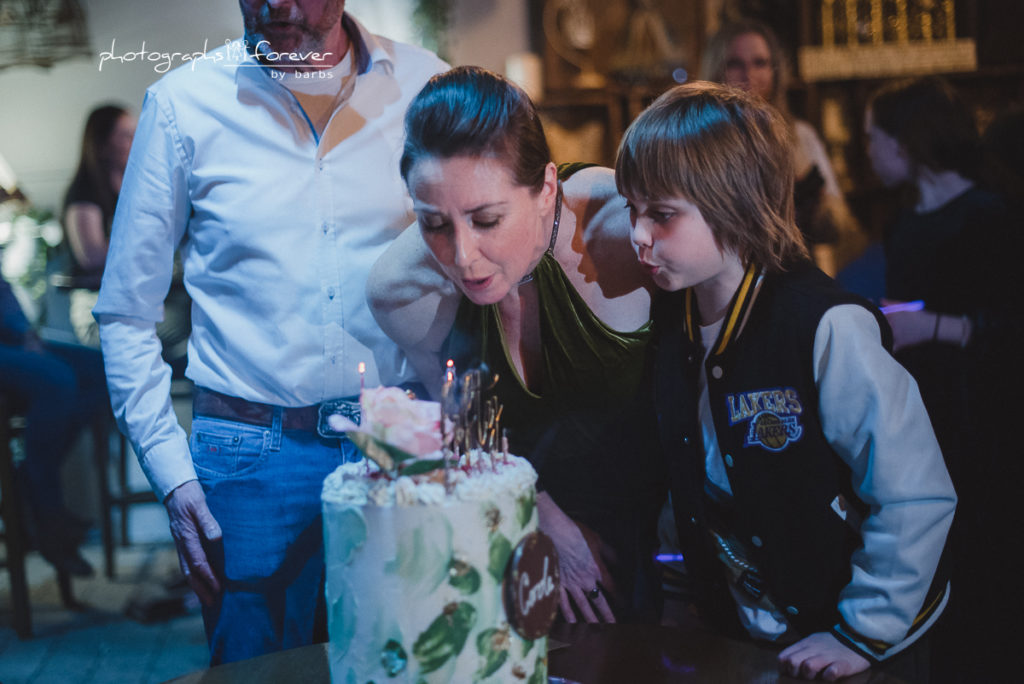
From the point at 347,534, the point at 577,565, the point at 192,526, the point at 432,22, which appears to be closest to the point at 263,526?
the point at 192,526

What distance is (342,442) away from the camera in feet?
4.95

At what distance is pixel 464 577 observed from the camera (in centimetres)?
88

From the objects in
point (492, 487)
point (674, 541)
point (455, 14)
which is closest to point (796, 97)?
point (455, 14)

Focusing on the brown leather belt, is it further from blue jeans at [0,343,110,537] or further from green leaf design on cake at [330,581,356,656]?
blue jeans at [0,343,110,537]

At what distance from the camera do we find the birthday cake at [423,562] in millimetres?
873

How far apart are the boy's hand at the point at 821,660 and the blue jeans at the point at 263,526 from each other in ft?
2.55

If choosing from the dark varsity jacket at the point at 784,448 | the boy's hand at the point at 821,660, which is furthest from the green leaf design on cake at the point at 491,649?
the dark varsity jacket at the point at 784,448

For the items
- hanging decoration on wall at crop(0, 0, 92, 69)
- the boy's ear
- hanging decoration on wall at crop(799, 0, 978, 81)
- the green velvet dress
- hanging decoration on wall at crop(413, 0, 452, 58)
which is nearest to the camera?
the boy's ear

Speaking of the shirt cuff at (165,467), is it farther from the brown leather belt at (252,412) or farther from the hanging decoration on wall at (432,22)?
the hanging decoration on wall at (432,22)

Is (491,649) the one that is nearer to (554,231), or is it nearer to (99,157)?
(554,231)

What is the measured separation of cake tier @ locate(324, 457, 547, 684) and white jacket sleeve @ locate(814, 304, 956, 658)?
48cm

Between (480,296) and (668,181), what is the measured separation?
0.98 ft

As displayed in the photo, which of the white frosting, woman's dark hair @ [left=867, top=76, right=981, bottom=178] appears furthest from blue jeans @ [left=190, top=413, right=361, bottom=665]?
woman's dark hair @ [left=867, top=76, right=981, bottom=178]

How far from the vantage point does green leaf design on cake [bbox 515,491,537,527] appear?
0.92 meters
